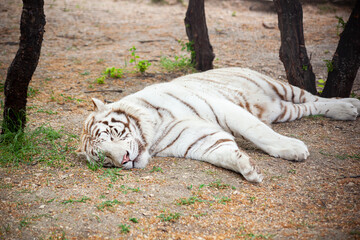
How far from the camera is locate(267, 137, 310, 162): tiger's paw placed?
8.39 feet

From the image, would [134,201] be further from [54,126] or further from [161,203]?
[54,126]

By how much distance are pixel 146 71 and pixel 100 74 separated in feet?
2.18

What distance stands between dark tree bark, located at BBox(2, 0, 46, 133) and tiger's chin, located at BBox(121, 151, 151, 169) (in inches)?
36.8

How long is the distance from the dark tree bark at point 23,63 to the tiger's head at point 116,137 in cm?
54

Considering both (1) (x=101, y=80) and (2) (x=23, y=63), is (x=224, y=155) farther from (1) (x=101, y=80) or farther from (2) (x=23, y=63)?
(1) (x=101, y=80)

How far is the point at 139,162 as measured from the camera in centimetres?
256

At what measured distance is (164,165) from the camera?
2578mm

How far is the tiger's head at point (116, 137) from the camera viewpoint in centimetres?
246

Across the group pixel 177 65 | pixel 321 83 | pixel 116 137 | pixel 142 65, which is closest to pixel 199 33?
pixel 177 65

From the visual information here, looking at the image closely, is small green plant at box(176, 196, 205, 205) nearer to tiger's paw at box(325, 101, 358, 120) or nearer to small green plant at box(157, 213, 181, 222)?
small green plant at box(157, 213, 181, 222)

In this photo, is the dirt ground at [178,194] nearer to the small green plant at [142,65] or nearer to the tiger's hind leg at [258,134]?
the tiger's hind leg at [258,134]

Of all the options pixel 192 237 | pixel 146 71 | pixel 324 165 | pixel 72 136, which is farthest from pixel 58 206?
pixel 146 71

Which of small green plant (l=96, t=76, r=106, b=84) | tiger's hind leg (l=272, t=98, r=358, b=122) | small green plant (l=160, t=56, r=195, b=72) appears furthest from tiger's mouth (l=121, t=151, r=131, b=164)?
small green plant (l=160, t=56, r=195, b=72)

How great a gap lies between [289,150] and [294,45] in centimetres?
155
